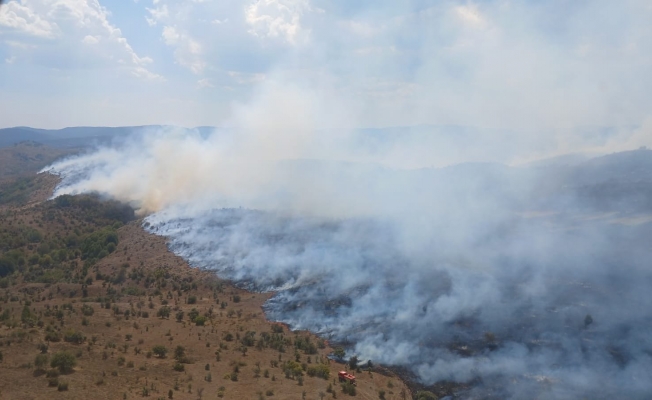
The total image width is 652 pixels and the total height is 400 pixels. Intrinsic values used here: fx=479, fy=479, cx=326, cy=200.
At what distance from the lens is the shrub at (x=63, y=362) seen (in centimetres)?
2478

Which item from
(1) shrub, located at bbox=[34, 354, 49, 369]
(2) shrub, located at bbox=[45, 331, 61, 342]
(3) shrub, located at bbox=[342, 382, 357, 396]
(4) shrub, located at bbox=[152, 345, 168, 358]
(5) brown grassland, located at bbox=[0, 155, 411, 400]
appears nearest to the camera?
(1) shrub, located at bbox=[34, 354, 49, 369]

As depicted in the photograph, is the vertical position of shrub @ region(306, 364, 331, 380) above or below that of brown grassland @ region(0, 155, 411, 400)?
below

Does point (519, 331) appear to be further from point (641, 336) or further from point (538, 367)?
point (641, 336)

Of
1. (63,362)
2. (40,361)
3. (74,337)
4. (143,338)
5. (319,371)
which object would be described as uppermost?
(74,337)

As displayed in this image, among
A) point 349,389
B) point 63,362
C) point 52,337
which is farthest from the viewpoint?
point 52,337

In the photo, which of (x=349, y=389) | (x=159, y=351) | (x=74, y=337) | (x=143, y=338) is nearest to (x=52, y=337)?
(x=74, y=337)

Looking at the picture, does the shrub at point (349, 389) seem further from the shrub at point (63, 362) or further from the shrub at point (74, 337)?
the shrub at point (74, 337)

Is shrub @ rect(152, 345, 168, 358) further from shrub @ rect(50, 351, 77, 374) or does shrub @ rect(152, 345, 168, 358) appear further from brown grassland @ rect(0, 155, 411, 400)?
shrub @ rect(50, 351, 77, 374)

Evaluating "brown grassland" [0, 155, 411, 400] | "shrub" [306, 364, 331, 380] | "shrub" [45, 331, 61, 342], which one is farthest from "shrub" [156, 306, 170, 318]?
"shrub" [306, 364, 331, 380]

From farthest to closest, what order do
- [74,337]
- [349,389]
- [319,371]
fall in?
[74,337], [319,371], [349,389]

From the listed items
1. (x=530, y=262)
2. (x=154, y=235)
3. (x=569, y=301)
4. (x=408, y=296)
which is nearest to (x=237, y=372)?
(x=408, y=296)

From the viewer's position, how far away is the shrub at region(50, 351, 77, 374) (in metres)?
24.8

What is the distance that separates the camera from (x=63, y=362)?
81.7 ft

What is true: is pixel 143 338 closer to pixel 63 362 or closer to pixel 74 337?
pixel 74 337
